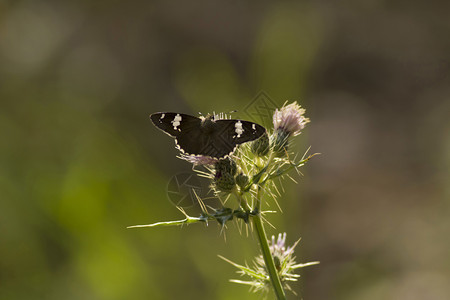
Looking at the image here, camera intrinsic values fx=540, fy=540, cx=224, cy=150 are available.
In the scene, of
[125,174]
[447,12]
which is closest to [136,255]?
[125,174]

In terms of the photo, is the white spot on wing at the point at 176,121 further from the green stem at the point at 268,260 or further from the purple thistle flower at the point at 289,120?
the green stem at the point at 268,260

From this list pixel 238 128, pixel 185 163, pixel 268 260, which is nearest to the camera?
pixel 268 260

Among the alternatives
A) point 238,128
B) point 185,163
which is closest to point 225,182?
point 238,128

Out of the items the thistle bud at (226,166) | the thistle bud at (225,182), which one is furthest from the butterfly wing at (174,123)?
the thistle bud at (225,182)

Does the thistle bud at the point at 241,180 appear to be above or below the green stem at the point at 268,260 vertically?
above

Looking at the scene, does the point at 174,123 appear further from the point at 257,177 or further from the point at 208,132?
the point at 257,177

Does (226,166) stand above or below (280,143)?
below
